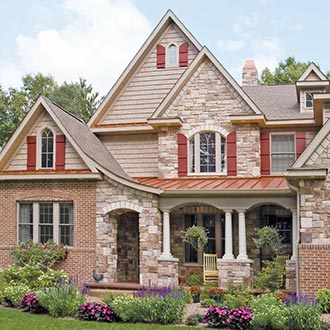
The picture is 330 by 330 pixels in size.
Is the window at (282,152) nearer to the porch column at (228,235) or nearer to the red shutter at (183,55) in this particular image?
the porch column at (228,235)

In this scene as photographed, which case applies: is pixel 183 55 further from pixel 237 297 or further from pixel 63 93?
pixel 63 93

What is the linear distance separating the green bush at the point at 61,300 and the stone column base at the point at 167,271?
4.87m

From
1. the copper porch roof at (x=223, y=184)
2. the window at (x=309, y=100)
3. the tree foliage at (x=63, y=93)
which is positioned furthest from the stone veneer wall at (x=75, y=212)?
the tree foliage at (x=63, y=93)

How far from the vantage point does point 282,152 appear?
1950 cm

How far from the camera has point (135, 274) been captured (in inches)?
771

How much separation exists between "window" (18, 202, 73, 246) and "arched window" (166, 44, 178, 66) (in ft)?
22.5

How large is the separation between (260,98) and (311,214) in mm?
8852

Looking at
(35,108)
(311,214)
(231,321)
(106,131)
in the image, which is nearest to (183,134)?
(106,131)

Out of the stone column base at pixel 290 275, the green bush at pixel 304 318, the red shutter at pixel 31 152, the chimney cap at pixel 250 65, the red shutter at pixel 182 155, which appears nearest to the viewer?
the green bush at pixel 304 318

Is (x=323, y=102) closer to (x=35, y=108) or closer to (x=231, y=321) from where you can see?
(x=231, y=321)

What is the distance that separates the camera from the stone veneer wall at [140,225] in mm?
17188

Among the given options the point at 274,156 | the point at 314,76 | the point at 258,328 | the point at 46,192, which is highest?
the point at 314,76

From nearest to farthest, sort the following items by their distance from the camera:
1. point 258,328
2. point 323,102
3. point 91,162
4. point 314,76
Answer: point 258,328 < point 323,102 < point 91,162 < point 314,76

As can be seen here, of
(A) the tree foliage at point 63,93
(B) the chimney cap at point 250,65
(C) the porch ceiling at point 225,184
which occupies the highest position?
(A) the tree foliage at point 63,93
